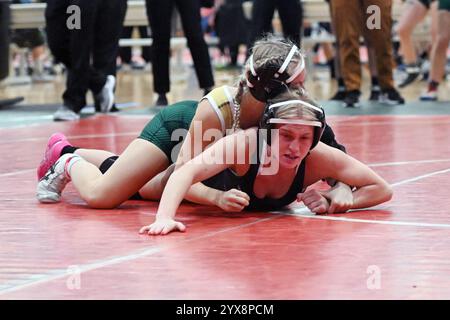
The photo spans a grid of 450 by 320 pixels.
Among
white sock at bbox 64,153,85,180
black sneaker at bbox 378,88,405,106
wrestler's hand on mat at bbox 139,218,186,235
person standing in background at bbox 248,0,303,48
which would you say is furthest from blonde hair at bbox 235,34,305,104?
black sneaker at bbox 378,88,405,106

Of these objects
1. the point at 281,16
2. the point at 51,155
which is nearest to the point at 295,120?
the point at 51,155

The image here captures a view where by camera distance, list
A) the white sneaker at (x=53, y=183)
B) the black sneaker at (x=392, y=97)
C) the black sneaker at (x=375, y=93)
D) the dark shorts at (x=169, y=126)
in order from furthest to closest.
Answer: the black sneaker at (x=375, y=93) → the black sneaker at (x=392, y=97) → the white sneaker at (x=53, y=183) → the dark shorts at (x=169, y=126)

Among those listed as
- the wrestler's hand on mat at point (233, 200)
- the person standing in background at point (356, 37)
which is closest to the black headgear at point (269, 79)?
the wrestler's hand on mat at point (233, 200)

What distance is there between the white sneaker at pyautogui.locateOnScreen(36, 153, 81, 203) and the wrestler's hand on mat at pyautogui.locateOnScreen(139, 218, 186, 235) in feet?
2.78

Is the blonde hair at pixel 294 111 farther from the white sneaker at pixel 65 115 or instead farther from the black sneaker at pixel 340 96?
the black sneaker at pixel 340 96

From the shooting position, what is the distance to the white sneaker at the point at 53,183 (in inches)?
166

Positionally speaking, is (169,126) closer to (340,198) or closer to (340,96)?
(340,198)

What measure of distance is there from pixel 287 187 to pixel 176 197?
553 mm

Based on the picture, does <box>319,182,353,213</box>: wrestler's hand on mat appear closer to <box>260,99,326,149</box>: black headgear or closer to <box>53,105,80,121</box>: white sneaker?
<box>260,99,326,149</box>: black headgear

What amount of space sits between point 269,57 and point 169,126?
0.62m

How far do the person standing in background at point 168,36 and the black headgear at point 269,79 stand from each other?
4.29 metres

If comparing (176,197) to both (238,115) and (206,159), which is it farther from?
(238,115)

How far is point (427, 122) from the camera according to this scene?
22.8ft
